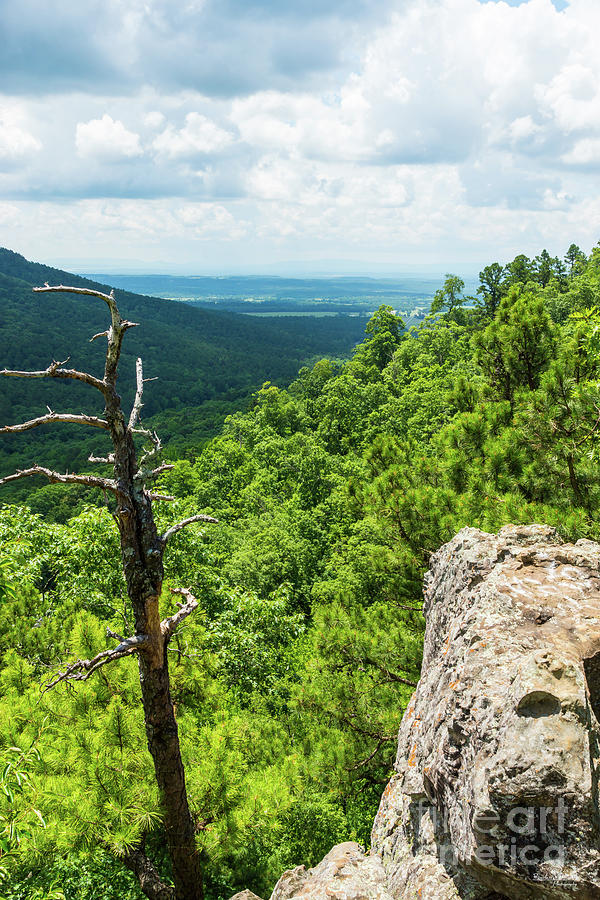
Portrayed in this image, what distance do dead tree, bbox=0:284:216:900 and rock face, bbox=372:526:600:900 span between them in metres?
2.45

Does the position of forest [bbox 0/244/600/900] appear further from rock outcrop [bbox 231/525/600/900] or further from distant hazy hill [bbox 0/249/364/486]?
distant hazy hill [bbox 0/249/364/486]

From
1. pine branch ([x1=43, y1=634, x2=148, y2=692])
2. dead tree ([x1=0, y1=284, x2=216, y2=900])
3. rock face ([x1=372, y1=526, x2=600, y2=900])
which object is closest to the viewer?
rock face ([x1=372, y1=526, x2=600, y2=900])

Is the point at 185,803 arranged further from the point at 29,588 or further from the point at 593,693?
the point at 29,588

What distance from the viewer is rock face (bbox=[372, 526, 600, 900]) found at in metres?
3.06

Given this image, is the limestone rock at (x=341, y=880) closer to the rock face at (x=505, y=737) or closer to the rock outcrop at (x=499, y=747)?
the rock outcrop at (x=499, y=747)

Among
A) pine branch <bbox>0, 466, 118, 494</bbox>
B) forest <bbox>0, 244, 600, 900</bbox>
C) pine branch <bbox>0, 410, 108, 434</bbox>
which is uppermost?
pine branch <bbox>0, 410, 108, 434</bbox>

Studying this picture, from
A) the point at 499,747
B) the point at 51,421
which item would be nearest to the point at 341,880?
the point at 499,747

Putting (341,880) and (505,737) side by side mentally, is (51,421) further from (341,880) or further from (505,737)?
(341,880)

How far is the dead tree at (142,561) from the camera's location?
4.85 m

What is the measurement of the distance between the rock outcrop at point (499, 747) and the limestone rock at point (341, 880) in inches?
0.7

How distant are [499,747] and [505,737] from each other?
0.10 meters

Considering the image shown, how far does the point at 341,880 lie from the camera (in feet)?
15.2

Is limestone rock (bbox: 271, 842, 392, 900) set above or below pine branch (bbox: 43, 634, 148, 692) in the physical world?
below

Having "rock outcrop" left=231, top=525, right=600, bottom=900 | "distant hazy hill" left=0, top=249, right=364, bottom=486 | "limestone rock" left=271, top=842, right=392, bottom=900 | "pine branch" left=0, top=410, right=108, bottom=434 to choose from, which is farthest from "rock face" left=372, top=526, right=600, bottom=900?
"distant hazy hill" left=0, top=249, right=364, bottom=486
